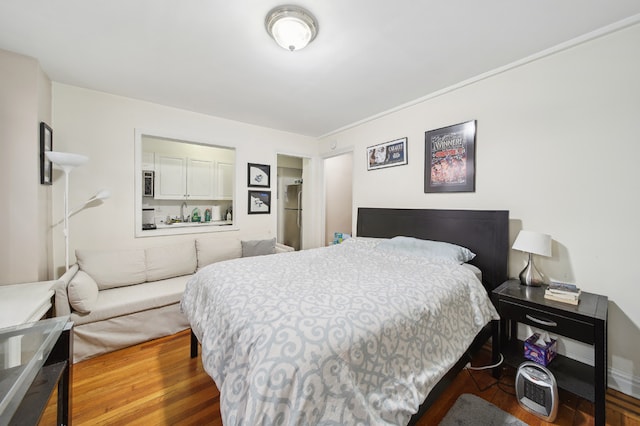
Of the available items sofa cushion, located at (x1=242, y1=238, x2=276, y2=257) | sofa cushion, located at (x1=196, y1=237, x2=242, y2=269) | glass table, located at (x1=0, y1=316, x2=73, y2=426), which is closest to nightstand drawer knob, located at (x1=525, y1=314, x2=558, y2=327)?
glass table, located at (x1=0, y1=316, x2=73, y2=426)

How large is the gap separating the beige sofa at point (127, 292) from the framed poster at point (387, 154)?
90.5 inches

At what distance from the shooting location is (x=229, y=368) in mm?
1042

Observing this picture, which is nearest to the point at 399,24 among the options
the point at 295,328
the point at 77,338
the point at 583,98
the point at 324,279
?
the point at 583,98

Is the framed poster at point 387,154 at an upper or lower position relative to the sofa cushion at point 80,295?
upper

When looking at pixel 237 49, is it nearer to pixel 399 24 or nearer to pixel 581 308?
pixel 399 24

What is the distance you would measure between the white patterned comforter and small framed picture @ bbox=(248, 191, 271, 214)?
2042mm

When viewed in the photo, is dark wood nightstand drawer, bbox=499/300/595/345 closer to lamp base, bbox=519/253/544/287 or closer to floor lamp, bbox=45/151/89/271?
lamp base, bbox=519/253/544/287

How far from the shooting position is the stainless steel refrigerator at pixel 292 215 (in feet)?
17.9

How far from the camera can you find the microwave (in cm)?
416

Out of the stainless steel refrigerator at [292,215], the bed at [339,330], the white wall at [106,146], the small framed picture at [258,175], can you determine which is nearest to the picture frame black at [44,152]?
the white wall at [106,146]

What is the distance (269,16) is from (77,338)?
2.84 meters

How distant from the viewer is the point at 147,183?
4180mm

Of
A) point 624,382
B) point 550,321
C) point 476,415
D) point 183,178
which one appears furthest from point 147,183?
point 624,382

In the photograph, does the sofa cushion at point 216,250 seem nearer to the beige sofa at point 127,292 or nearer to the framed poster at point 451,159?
the beige sofa at point 127,292
